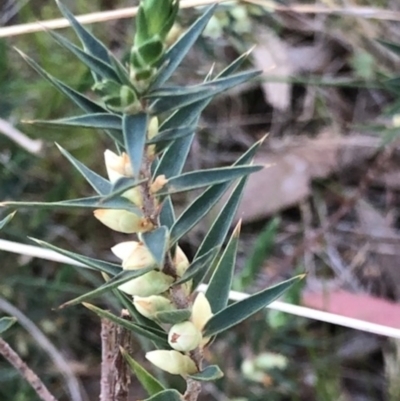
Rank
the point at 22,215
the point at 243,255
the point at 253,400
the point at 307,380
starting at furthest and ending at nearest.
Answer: the point at 243,255
the point at 307,380
the point at 22,215
the point at 253,400

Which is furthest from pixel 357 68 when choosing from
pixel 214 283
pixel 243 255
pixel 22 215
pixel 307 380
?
pixel 214 283

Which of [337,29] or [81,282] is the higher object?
[337,29]

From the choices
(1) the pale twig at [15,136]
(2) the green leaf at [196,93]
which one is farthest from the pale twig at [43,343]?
(2) the green leaf at [196,93]

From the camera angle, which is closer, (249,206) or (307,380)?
(307,380)

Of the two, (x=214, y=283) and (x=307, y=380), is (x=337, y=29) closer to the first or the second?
(x=307, y=380)

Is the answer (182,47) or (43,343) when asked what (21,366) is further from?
(43,343)

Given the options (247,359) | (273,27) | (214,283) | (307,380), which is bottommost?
(307,380)

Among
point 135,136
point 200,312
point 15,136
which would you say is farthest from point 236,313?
point 15,136
